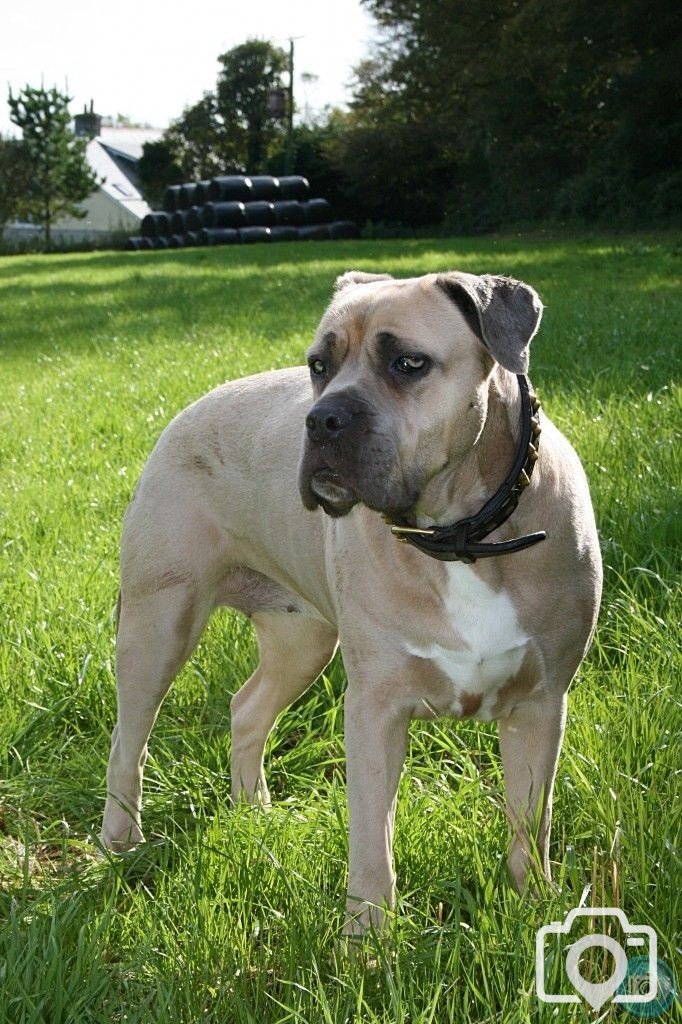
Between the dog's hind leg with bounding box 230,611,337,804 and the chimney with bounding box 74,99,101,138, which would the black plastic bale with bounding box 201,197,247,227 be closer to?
the dog's hind leg with bounding box 230,611,337,804

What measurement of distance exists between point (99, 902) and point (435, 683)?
958mm

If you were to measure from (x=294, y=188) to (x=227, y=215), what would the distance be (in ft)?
16.3

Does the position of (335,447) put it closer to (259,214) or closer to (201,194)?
(259,214)

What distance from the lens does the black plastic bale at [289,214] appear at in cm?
3531

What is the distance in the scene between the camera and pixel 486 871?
2613 millimetres

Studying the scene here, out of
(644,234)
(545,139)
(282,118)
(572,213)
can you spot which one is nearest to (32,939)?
(644,234)

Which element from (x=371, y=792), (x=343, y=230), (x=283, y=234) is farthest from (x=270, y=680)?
(x=343, y=230)

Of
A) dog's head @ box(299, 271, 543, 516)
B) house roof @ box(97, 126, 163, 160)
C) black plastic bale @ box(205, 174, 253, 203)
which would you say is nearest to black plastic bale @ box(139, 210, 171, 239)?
black plastic bale @ box(205, 174, 253, 203)

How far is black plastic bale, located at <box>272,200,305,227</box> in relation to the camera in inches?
1390

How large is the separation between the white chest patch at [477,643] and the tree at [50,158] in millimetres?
53542

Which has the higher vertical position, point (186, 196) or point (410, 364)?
point (410, 364)

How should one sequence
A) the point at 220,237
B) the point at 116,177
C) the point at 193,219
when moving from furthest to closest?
the point at 116,177 < the point at 193,219 < the point at 220,237

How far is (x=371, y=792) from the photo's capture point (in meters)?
2.60

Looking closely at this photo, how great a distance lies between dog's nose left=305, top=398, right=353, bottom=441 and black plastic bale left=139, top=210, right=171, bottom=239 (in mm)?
37062
